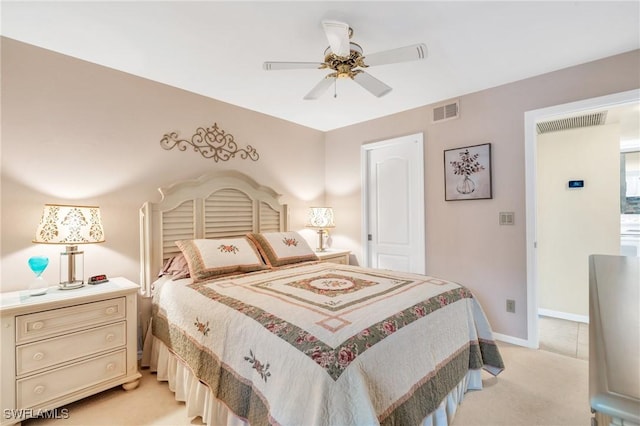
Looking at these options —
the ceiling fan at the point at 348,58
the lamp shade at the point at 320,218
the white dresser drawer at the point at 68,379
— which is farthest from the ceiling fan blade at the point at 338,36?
the white dresser drawer at the point at 68,379

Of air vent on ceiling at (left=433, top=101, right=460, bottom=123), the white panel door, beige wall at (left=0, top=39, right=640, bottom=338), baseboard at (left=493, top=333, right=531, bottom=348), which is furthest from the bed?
air vent on ceiling at (left=433, top=101, right=460, bottom=123)

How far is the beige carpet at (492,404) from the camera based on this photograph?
5.81 ft

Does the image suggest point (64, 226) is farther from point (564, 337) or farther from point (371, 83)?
point (564, 337)

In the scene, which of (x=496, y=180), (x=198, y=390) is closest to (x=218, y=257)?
(x=198, y=390)

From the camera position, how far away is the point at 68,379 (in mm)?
1835

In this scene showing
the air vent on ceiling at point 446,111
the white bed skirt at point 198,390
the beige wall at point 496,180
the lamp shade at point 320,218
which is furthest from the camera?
the lamp shade at point 320,218

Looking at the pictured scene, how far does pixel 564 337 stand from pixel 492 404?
1.68 metres

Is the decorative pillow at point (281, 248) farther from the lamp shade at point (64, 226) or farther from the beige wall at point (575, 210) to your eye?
Answer: the beige wall at point (575, 210)

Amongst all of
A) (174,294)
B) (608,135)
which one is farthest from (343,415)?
(608,135)

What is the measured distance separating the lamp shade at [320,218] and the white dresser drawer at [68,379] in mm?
2355

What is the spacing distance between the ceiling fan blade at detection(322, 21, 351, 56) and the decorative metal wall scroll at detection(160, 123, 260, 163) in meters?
1.76

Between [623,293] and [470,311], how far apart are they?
1.23 meters

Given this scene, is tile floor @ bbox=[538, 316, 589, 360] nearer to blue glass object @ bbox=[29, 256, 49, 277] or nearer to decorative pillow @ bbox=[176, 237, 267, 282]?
decorative pillow @ bbox=[176, 237, 267, 282]

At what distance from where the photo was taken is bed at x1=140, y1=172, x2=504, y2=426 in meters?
1.16
